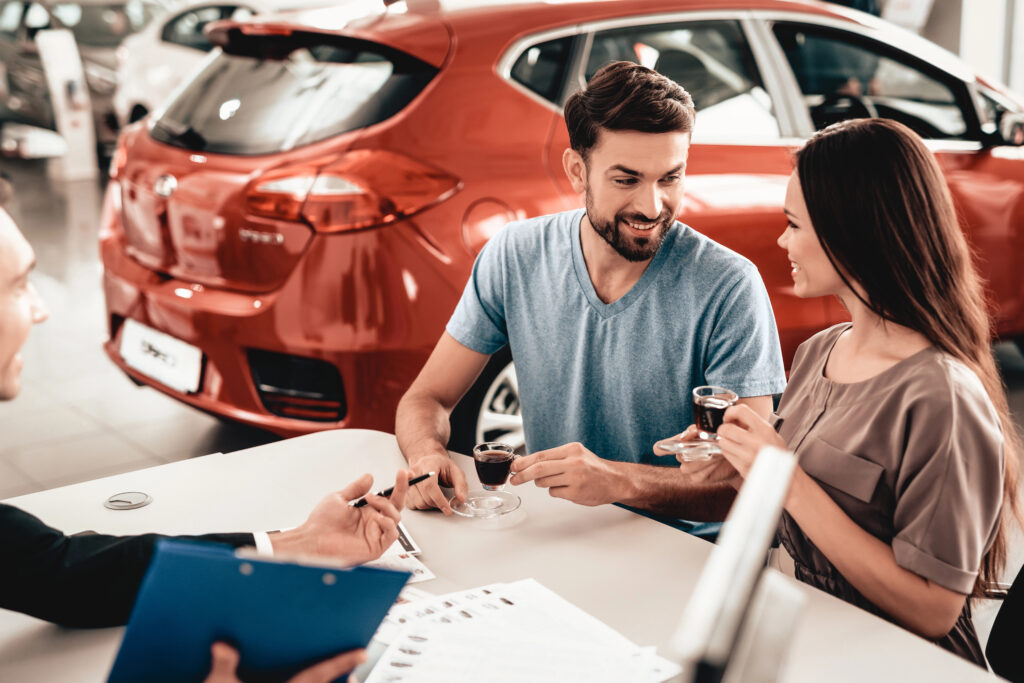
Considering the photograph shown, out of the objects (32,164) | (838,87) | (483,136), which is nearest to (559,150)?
(483,136)

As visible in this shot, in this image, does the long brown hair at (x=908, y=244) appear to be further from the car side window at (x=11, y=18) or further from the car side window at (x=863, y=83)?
the car side window at (x=11, y=18)

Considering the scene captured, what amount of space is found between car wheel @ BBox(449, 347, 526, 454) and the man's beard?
3.40 feet

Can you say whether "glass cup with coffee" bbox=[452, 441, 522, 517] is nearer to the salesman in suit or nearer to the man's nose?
the salesman in suit

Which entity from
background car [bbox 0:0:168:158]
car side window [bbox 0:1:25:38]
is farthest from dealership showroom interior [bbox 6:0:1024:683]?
car side window [bbox 0:1:25:38]

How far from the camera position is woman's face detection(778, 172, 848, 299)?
5.29 ft

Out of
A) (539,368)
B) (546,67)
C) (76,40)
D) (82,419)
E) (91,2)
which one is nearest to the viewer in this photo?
(539,368)

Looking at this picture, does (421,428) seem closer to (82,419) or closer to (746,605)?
(746,605)

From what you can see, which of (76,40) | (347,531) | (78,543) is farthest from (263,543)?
(76,40)

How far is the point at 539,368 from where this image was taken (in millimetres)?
2115

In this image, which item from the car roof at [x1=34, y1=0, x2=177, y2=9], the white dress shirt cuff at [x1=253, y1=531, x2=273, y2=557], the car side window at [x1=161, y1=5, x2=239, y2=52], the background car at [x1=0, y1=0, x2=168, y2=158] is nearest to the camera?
the white dress shirt cuff at [x1=253, y1=531, x2=273, y2=557]

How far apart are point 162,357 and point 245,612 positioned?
2.28m

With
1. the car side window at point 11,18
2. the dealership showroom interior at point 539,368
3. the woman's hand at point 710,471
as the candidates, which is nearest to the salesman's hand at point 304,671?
the dealership showroom interior at point 539,368

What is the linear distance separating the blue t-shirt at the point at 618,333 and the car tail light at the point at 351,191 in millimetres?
611

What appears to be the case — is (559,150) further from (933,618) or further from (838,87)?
(933,618)
